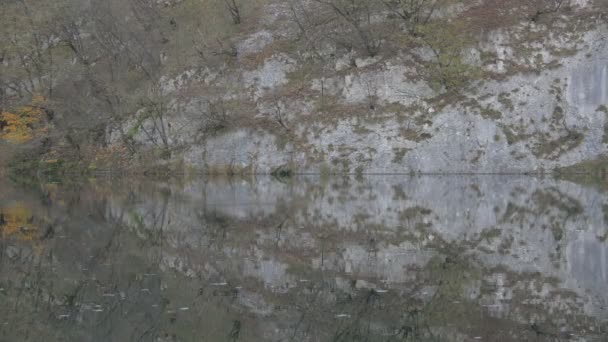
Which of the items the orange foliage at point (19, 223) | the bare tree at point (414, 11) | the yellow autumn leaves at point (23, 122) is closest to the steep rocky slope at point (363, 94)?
the bare tree at point (414, 11)

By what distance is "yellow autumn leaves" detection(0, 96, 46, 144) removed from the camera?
6550 cm

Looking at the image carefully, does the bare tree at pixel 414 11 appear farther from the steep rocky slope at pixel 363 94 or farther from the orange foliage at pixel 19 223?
the orange foliage at pixel 19 223

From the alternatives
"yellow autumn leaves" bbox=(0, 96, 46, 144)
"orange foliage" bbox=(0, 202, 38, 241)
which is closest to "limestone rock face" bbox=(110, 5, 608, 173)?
"yellow autumn leaves" bbox=(0, 96, 46, 144)

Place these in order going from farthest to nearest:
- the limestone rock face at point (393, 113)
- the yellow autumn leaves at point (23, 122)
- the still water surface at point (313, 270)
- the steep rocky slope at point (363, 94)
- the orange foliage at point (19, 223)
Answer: the yellow autumn leaves at point (23, 122) < the steep rocky slope at point (363, 94) < the limestone rock face at point (393, 113) < the orange foliage at point (19, 223) < the still water surface at point (313, 270)

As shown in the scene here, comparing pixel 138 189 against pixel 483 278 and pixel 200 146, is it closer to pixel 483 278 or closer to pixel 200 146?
pixel 200 146

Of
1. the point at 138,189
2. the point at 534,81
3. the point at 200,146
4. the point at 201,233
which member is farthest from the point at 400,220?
the point at 200,146

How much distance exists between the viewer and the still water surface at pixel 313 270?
42.0 feet

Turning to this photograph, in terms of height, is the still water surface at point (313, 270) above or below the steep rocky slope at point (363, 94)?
below

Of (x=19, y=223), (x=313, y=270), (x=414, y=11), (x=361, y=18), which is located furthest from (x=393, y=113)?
(x=313, y=270)

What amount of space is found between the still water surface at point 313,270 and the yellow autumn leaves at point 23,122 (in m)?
33.9

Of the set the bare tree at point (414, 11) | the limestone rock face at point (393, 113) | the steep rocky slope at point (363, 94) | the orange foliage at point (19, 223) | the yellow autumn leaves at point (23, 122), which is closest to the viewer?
Answer: the orange foliage at point (19, 223)

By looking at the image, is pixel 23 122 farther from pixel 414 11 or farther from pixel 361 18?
pixel 414 11

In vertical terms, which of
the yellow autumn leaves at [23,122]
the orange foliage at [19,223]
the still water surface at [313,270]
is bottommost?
the orange foliage at [19,223]

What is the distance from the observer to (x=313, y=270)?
17.7m
